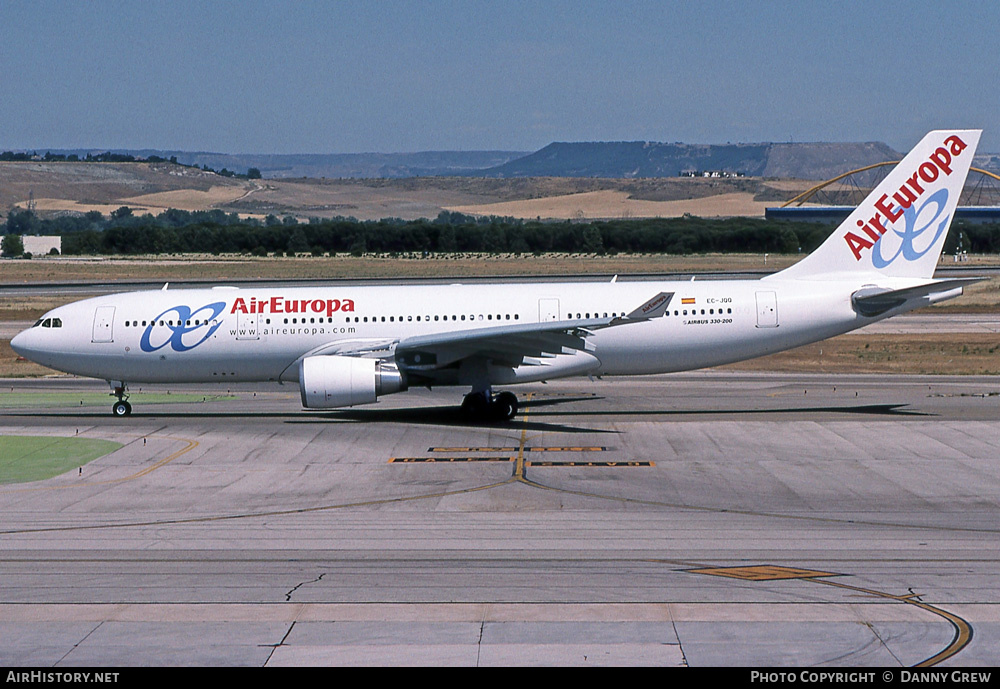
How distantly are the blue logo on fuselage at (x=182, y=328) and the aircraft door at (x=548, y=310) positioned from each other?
1014 centimetres

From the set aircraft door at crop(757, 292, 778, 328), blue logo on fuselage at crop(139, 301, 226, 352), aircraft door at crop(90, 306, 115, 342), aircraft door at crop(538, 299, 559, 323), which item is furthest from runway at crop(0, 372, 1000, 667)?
aircraft door at crop(538, 299, 559, 323)

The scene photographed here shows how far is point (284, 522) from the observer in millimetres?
22312

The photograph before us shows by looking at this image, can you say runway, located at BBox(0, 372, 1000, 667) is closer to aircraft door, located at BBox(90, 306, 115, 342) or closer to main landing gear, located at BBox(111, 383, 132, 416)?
main landing gear, located at BBox(111, 383, 132, 416)

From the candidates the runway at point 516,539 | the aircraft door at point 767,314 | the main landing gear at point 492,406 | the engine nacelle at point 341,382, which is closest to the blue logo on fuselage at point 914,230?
the aircraft door at point 767,314

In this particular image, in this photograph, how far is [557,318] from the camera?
35750mm

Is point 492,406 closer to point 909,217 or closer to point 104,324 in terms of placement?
point 104,324

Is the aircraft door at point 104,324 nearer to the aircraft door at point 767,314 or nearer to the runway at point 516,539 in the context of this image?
the runway at point 516,539

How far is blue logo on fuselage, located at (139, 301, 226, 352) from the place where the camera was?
35844 mm

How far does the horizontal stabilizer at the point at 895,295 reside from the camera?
34.2 m

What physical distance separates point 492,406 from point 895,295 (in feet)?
42.5

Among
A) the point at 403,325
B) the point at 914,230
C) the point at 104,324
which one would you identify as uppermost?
the point at 914,230

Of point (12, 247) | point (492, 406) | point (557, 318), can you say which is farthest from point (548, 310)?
point (12, 247)

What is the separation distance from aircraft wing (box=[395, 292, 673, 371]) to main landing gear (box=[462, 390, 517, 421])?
117 cm
